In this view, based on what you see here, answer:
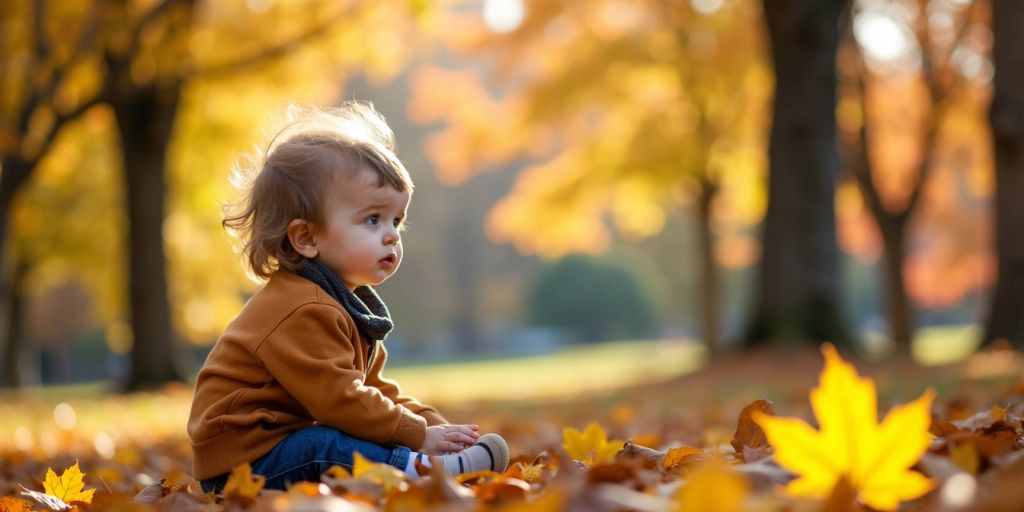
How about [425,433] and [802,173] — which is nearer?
[425,433]

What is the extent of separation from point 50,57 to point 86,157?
12.4m

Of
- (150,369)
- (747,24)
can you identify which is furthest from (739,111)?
(150,369)

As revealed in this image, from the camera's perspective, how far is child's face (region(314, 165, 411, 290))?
2619 millimetres

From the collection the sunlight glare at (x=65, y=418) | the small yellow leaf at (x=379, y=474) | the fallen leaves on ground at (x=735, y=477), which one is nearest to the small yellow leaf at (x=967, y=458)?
the fallen leaves on ground at (x=735, y=477)

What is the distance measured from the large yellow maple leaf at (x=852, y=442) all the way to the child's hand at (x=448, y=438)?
3.98 ft

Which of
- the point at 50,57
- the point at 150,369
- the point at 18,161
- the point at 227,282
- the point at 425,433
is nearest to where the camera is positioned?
the point at 425,433

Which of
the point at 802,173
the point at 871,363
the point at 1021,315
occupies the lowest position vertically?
the point at 871,363

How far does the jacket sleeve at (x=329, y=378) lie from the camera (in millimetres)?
2412

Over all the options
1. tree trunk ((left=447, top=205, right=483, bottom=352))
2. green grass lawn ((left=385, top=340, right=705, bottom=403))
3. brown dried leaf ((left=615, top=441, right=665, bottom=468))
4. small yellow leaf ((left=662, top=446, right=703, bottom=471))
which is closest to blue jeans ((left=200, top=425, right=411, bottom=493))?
brown dried leaf ((left=615, top=441, right=665, bottom=468))

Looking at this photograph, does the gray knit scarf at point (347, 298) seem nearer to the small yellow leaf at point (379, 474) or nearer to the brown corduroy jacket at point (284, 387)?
the brown corduroy jacket at point (284, 387)

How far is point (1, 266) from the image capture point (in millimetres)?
9367

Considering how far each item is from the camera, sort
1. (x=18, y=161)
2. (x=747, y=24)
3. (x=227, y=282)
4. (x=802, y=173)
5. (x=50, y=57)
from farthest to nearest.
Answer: (x=227, y=282), (x=747, y=24), (x=802, y=173), (x=18, y=161), (x=50, y=57)

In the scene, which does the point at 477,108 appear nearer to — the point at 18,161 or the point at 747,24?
the point at 747,24

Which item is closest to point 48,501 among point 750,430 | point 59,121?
point 750,430
